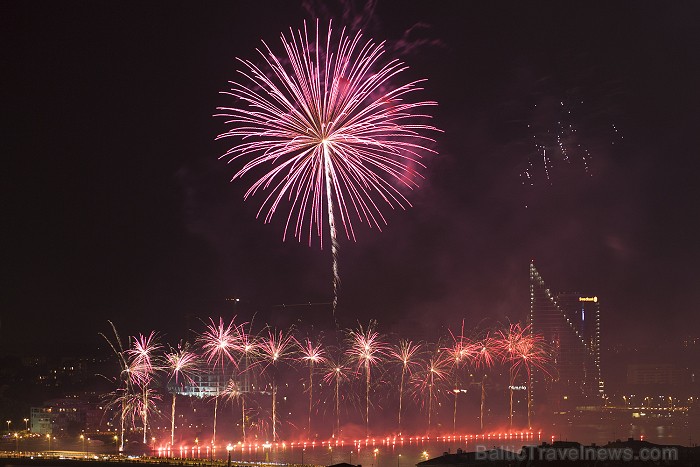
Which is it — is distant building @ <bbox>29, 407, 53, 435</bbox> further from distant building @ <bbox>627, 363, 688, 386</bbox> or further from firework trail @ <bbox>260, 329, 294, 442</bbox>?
distant building @ <bbox>627, 363, 688, 386</bbox>

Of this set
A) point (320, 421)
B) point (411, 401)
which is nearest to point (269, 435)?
point (320, 421)

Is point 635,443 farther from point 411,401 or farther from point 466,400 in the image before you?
point 466,400

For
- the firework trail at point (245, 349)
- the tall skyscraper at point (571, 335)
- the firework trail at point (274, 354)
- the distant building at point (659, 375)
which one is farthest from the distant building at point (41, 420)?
the distant building at point (659, 375)
